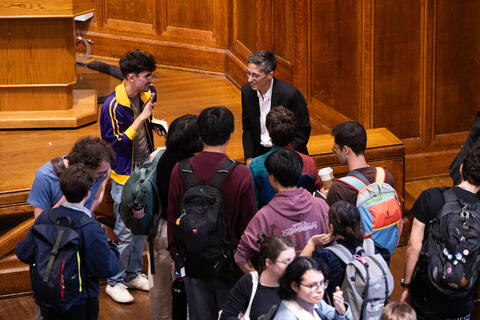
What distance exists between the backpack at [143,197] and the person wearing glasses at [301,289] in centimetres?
122

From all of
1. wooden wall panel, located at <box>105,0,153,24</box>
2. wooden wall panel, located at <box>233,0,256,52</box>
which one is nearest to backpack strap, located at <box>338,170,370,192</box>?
wooden wall panel, located at <box>233,0,256,52</box>

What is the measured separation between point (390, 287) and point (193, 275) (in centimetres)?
91

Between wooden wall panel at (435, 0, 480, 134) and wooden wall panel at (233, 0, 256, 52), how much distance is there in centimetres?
183

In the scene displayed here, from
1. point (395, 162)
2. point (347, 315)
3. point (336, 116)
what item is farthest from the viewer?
point (336, 116)

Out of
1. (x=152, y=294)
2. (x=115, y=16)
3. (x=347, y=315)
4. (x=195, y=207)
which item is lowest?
(x=152, y=294)

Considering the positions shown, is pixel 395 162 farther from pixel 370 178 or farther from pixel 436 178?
pixel 370 178

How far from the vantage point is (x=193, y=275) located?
381 cm

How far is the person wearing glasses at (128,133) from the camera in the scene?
4938mm

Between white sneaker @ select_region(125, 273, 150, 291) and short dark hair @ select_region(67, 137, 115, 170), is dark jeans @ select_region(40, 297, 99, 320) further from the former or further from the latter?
white sneaker @ select_region(125, 273, 150, 291)

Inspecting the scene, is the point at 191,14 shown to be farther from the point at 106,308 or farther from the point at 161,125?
the point at 106,308

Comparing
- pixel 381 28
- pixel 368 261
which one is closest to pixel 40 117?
pixel 381 28

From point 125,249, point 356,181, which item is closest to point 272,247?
point 356,181

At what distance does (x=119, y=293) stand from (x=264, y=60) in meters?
1.75

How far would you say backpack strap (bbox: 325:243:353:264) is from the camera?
3523 mm
